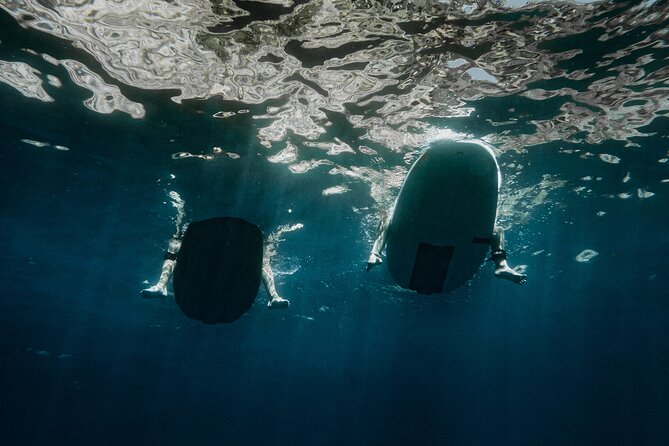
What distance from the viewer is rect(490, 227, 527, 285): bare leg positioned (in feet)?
19.9

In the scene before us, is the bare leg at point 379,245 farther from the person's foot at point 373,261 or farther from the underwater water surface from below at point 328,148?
the underwater water surface from below at point 328,148

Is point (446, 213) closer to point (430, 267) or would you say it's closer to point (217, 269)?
point (430, 267)

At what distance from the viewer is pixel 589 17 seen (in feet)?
22.1

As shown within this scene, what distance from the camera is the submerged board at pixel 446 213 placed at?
6.68 meters

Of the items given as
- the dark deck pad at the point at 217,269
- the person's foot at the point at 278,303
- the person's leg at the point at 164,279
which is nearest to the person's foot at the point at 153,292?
the person's leg at the point at 164,279

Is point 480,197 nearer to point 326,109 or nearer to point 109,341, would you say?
point 326,109

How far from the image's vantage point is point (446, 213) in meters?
7.05

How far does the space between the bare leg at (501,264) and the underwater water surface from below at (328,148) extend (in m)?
3.64

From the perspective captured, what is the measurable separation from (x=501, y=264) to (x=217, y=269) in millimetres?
6285

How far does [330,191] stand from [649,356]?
159ft

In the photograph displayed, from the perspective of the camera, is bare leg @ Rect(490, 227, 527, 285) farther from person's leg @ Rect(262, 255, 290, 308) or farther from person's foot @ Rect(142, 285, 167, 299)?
person's foot @ Rect(142, 285, 167, 299)

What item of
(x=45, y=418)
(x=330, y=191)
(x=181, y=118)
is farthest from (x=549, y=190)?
(x=45, y=418)

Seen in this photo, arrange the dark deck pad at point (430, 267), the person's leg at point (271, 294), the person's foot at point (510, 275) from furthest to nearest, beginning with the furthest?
1. the person's leg at point (271, 294)
2. the dark deck pad at point (430, 267)
3. the person's foot at point (510, 275)

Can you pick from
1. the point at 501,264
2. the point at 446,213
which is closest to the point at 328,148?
the point at 446,213
